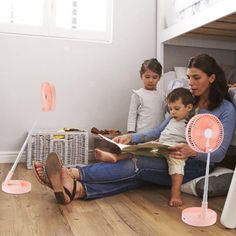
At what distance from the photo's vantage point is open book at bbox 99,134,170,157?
1.27 metres

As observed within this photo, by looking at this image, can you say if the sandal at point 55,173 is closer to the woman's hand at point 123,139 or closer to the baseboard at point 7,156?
the woman's hand at point 123,139

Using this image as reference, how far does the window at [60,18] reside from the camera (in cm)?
219

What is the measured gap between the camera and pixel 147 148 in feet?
4.33

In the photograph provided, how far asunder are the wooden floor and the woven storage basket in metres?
0.56

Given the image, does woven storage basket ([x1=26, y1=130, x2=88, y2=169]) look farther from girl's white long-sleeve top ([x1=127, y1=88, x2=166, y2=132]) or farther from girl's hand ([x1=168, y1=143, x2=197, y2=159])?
girl's hand ([x1=168, y1=143, x2=197, y2=159])

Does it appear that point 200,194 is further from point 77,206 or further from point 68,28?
point 68,28

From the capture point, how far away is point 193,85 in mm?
1467

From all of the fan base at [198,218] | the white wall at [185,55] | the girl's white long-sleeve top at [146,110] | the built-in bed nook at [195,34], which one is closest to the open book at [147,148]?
the fan base at [198,218]

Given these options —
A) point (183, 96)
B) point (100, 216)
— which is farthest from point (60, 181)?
point (183, 96)

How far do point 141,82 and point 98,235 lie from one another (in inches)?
61.1

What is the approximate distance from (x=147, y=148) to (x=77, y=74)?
111 centimetres

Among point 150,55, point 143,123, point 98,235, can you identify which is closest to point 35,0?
point 150,55

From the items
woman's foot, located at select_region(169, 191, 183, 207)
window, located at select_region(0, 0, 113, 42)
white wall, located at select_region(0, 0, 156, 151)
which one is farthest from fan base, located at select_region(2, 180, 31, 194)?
window, located at select_region(0, 0, 113, 42)

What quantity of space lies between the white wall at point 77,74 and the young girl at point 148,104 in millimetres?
268
